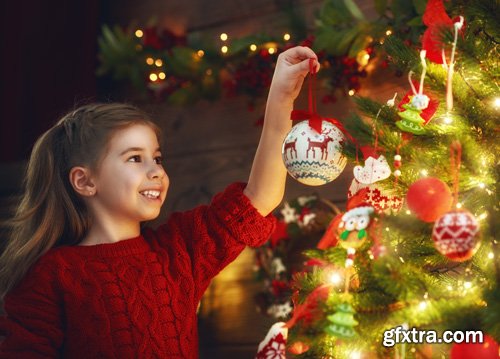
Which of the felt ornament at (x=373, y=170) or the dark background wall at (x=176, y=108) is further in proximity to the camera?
the dark background wall at (x=176, y=108)

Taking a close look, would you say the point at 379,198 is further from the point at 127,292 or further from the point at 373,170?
the point at 127,292

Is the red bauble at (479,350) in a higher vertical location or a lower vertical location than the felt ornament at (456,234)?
lower

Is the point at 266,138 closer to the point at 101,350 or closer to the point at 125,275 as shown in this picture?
the point at 125,275

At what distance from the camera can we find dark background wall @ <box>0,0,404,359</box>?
2055 millimetres

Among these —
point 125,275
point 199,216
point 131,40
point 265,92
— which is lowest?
point 125,275

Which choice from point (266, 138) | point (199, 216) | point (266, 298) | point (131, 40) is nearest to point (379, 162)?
point (266, 138)

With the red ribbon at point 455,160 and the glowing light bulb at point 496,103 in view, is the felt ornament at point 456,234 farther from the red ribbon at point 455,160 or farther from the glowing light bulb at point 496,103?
the glowing light bulb at point 496,103

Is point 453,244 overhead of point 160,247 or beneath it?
beneath

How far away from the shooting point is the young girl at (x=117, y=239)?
4.28ft

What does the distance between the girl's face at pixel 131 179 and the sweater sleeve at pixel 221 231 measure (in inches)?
3.5

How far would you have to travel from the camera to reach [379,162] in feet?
3.33

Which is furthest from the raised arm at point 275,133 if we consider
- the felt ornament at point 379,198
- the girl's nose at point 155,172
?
the felt ornament at point 379,198

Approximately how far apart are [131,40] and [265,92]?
0.49 m

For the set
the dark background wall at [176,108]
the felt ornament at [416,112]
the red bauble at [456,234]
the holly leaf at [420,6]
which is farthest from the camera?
the dark background wall at [176,108]
